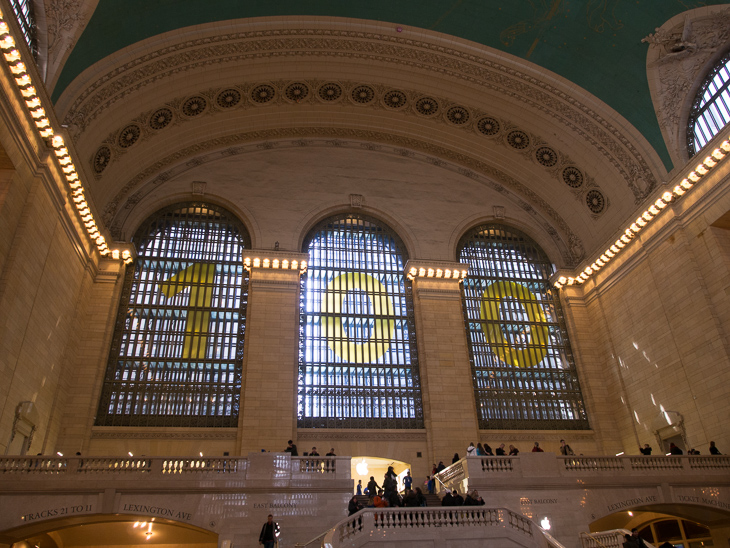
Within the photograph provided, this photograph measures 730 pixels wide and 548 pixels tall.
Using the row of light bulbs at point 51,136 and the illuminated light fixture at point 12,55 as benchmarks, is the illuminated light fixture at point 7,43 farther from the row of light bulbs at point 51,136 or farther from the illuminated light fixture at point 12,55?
the illuminated light fixture at point 12,55

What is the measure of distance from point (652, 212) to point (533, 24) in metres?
8.35

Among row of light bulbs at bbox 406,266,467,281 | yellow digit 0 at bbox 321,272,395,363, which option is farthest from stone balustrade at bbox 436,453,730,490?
row of light bulbs at bbox 406,266,467,281

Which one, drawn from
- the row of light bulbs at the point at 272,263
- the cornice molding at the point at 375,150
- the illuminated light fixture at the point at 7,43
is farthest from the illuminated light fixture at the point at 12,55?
the row of light bulbs at the point at 272,263

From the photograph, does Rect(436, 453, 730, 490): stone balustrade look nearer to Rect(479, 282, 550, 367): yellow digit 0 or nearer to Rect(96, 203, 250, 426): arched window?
Rect(479, 282, 550, 367): yellow digit 0

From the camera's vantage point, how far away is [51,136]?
57.0 ft

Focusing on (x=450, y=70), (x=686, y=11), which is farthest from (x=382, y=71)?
(x=686, y=11)

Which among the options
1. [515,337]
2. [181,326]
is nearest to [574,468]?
[515,337]

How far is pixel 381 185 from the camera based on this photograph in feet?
89.0

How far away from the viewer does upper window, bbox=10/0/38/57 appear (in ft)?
53.4

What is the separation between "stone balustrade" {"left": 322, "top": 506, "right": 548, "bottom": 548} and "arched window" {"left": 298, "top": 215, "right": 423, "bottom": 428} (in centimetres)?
902

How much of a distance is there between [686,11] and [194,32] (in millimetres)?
17491

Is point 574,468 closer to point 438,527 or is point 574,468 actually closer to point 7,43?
point 438,527

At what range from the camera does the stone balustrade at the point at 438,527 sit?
483 inches

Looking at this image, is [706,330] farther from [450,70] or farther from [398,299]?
[450,70]
